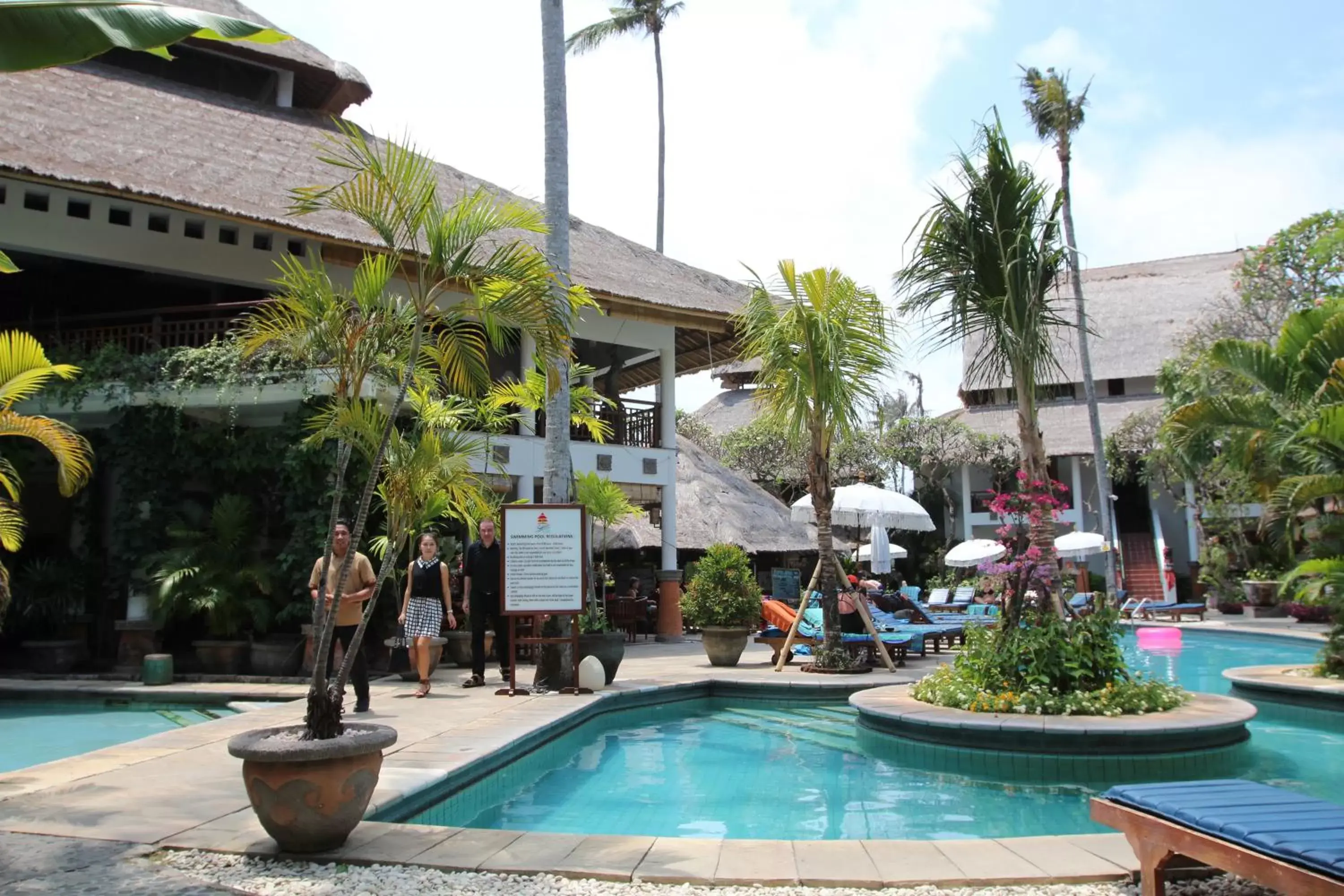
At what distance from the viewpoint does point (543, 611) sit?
9.59 metres

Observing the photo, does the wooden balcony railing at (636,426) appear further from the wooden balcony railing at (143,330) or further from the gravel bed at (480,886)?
the gravel bed at (480,886)

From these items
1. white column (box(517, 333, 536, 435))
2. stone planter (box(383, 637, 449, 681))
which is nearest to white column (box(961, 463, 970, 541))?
white column (box(517, 333, 536, 435))

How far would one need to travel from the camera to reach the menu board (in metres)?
9.59

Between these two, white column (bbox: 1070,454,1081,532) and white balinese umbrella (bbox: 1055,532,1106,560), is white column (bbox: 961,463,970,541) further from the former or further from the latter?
white balinese umbrella (bbox: 1055,532,1106,560)

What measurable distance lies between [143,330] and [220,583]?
3.73 metres

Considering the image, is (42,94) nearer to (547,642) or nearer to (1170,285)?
(547,642)

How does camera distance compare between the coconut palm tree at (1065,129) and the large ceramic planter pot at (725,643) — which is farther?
the coconut palm tree at (1065,129)

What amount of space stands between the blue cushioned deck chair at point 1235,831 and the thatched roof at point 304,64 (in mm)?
19201

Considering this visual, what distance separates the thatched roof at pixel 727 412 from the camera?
3609 centimetres

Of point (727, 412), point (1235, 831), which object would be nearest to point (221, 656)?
point (1235, 831)

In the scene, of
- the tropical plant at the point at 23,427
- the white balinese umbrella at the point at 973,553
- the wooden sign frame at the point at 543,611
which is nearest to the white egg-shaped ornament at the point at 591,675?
the wooden sign frame at the point at 543,611

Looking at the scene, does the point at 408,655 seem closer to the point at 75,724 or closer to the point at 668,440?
the point at 75,724

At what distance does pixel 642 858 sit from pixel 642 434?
14.3 m

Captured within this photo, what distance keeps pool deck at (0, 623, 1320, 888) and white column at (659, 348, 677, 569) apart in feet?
33.0
